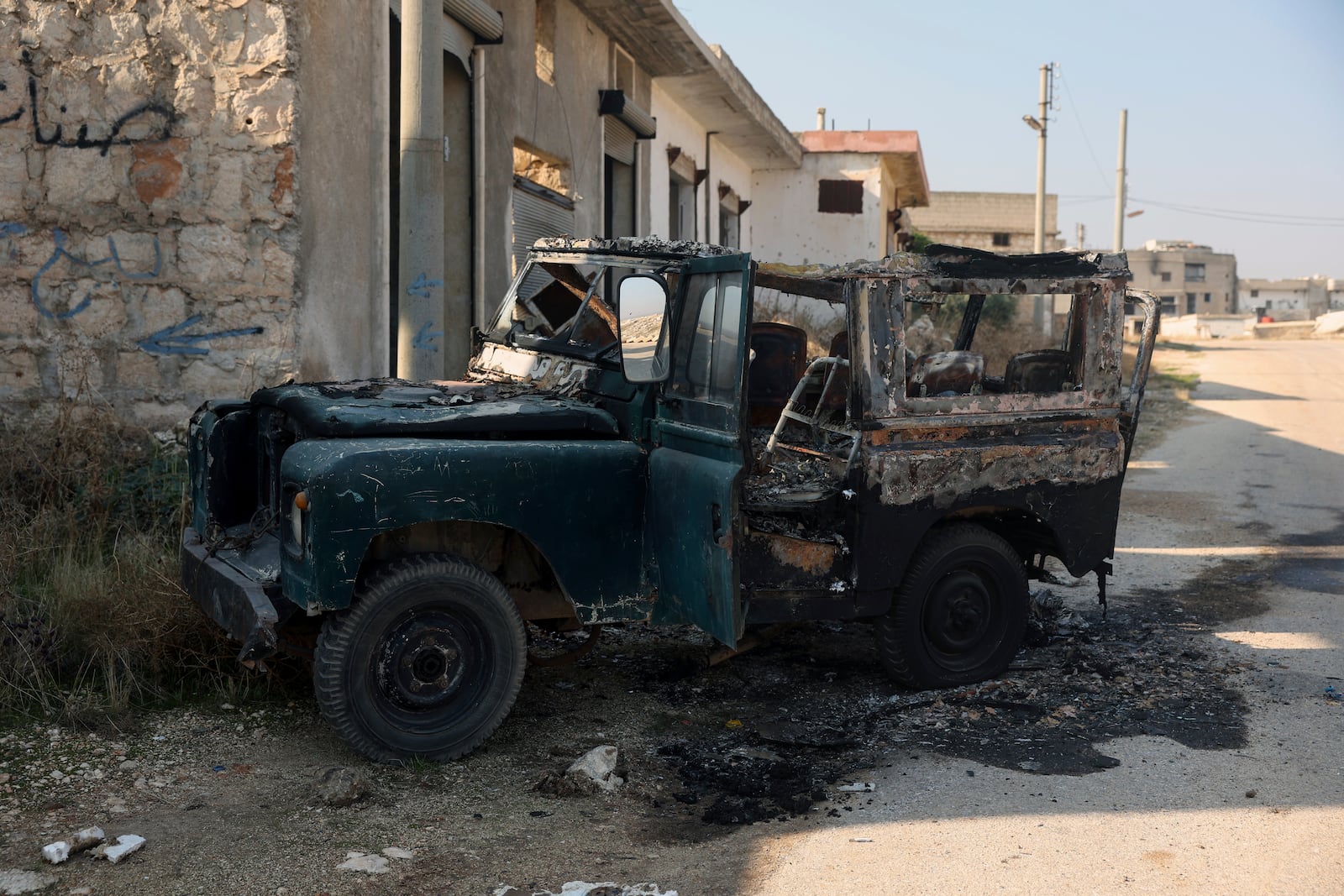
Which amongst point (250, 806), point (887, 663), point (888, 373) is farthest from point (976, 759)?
point (250, 806)

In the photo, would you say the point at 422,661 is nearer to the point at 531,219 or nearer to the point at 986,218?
the point at 531,219

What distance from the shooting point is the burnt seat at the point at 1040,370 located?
17.8 feet

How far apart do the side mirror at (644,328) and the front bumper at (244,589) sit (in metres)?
1.57

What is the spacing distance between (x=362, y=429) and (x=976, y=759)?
256 centimetres

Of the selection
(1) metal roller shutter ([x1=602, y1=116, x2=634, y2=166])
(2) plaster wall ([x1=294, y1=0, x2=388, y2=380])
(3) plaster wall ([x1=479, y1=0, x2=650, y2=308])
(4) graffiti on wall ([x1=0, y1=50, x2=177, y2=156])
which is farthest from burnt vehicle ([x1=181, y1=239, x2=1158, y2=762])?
(1) metal roller shutter ([x1=602, y1=116, x2=634, y2=166])

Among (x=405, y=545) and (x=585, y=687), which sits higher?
(x=405, y=545)

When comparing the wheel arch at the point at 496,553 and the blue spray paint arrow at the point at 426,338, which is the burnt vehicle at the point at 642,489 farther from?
the blue spray paint arrow at the point at 426,338

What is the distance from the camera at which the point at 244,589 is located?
4074mm

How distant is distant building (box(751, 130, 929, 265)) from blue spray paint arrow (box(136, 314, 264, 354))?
16.8m

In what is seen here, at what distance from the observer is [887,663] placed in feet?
16.4

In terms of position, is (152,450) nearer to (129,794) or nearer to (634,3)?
(129,794)

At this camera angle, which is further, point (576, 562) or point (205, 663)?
point (205, 663)

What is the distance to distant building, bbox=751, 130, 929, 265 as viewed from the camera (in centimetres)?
2283

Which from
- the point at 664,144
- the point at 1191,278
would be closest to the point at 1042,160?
the point at 664,144
